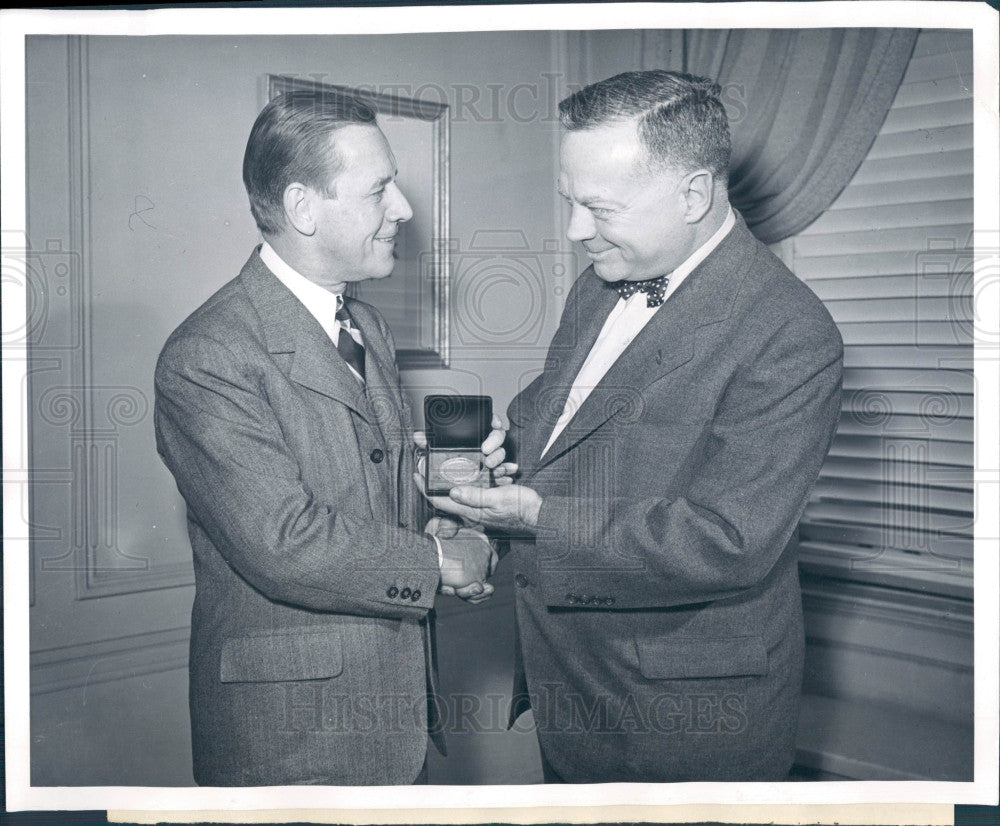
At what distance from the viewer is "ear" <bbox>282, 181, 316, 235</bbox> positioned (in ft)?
6.42

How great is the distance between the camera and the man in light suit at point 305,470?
1.92 meters

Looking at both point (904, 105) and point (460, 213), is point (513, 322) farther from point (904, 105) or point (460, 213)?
point (904, 105)

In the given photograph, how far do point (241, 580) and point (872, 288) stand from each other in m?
1.50

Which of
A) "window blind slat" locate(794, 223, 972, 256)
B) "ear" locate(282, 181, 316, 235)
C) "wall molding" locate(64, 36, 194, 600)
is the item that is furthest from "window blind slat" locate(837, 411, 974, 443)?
"wall molding" locate(64, 36, 194, 600)

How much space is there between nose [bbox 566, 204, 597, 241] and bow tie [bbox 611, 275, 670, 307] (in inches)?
4.8

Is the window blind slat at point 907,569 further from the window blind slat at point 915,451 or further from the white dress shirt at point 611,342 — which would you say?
the white dress shirt at point 611,342

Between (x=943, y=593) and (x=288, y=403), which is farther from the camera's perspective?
(x=943, y=593)

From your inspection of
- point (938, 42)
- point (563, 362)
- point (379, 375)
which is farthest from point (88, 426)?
point (938, 42)

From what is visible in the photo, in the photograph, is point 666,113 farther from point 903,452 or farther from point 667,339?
point 903,452

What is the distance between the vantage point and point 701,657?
6.50 feet

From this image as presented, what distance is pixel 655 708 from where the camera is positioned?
2023 mm

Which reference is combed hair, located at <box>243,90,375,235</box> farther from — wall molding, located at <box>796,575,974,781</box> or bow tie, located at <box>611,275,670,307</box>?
wall molding, located at <box>796,575,974,781</box>

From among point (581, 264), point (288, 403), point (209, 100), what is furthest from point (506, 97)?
point (288, 403)

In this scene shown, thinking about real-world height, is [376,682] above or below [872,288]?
below
